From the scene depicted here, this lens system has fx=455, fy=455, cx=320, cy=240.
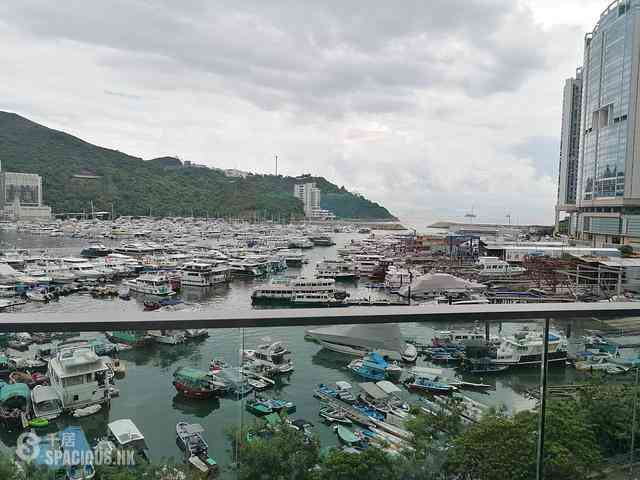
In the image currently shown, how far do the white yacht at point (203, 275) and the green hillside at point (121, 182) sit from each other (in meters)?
22.6

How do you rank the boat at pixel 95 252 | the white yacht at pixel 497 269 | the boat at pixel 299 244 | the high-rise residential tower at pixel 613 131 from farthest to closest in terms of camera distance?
the boat at pixel 299 244 < the boat at pixel 95 252 < the high-rise residential tower at pixel 613 131 < the white yacht at pixel 497 269

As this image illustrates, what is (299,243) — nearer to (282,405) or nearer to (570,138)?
(570,138)

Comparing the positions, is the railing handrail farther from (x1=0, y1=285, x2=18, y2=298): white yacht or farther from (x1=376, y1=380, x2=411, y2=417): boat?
(x1=0, y1=285, x2=18, y2=298): white yacht

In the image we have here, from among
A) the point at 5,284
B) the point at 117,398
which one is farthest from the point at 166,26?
the point at 117,398

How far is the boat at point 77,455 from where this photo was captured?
2.36 ft

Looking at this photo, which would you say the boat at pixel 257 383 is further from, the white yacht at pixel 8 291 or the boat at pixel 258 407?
the white yacht at pixel 8 291

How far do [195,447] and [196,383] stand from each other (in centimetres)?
10

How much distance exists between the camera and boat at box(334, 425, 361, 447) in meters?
0.83

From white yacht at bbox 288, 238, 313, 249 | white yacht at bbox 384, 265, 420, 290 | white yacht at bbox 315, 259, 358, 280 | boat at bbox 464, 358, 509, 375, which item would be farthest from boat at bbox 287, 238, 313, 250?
boat at bbox 464, 358, 509, 375

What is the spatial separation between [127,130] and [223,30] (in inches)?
955

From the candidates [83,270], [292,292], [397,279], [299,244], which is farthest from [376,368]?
[299,244]

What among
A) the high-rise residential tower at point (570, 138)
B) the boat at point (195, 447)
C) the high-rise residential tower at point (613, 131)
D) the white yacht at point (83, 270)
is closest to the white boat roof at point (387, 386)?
the boat at point (195, 447)

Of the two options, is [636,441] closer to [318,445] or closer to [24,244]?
[318,445]

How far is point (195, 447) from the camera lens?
2.45 feet
